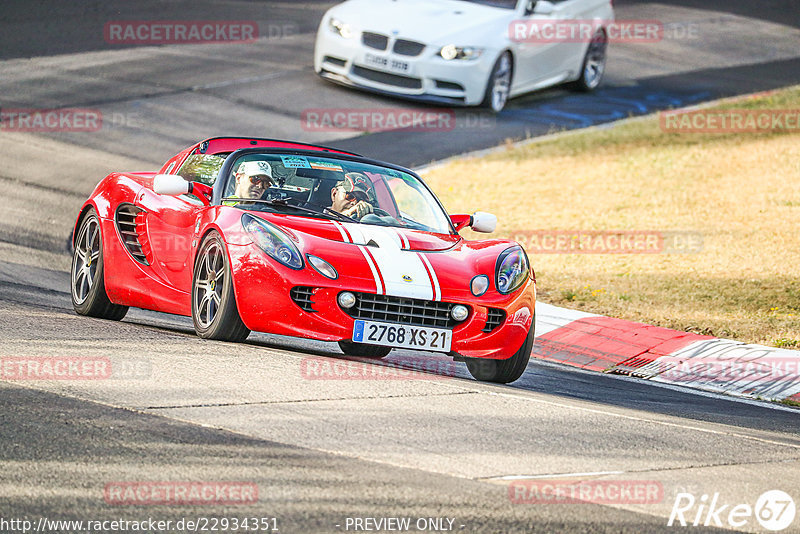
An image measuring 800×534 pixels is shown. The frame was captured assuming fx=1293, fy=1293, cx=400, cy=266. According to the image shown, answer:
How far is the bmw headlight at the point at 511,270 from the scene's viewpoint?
8422 mm

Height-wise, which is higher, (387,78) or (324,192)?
(324,192)

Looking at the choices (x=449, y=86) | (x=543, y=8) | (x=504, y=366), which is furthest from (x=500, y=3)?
(x=504, y=366)

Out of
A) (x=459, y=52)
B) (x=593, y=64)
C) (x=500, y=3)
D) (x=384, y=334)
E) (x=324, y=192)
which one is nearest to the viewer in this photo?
(x=384, y=334)

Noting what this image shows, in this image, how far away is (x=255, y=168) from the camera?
359 inches

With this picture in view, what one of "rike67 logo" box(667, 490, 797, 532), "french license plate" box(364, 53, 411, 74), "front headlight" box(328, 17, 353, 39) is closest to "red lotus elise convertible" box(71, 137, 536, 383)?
"rike67 logo" box(667, 490, 797, 532)

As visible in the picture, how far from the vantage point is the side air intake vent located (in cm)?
936

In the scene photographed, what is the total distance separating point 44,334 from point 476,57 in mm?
12023

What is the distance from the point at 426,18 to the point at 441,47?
841mm

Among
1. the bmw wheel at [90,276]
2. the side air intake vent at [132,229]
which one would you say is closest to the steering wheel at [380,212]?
the side air intake vent at [132,229]

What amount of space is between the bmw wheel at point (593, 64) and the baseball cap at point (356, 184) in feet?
43.6

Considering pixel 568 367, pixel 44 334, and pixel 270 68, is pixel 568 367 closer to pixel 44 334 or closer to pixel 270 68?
pixel 44 334

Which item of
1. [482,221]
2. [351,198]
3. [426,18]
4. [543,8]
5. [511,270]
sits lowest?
[511,270]

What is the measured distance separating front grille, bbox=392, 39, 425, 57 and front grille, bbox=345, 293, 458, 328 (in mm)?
11466

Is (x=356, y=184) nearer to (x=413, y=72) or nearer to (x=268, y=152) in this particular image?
(x=268, y=152)
